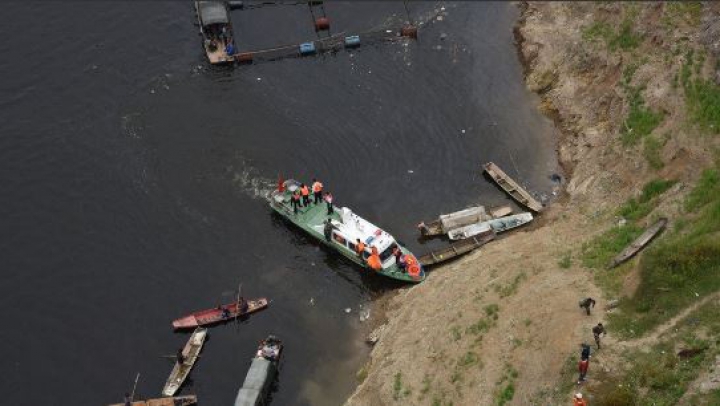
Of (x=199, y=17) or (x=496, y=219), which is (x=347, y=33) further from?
(x=496, y=219)

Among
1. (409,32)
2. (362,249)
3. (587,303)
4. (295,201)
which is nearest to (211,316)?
(295,201)

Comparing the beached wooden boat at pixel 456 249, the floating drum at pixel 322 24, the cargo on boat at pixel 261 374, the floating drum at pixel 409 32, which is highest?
the floating drum at pixel 322 24

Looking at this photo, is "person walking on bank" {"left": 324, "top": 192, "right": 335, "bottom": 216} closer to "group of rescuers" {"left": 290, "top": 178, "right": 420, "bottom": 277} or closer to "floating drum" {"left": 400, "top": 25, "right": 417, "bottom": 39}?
"group of rescuers" {"left": 290, "top": 178, "right": 420, "bottom": 277}

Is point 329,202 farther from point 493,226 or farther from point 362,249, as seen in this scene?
point 493,226

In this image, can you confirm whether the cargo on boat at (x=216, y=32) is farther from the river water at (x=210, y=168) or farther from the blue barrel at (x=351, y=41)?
the blue barrel at (x=351, y=41)

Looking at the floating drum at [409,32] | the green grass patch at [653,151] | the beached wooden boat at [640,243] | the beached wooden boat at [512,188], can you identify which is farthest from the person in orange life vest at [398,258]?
the floating drum at [409,32]

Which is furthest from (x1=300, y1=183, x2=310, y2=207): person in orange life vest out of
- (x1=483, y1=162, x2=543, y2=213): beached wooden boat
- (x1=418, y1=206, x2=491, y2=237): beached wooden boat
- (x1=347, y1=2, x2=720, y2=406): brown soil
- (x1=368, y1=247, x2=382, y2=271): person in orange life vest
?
(x1=483, y1=162, x2=543, y2=213): beached wooden boat
